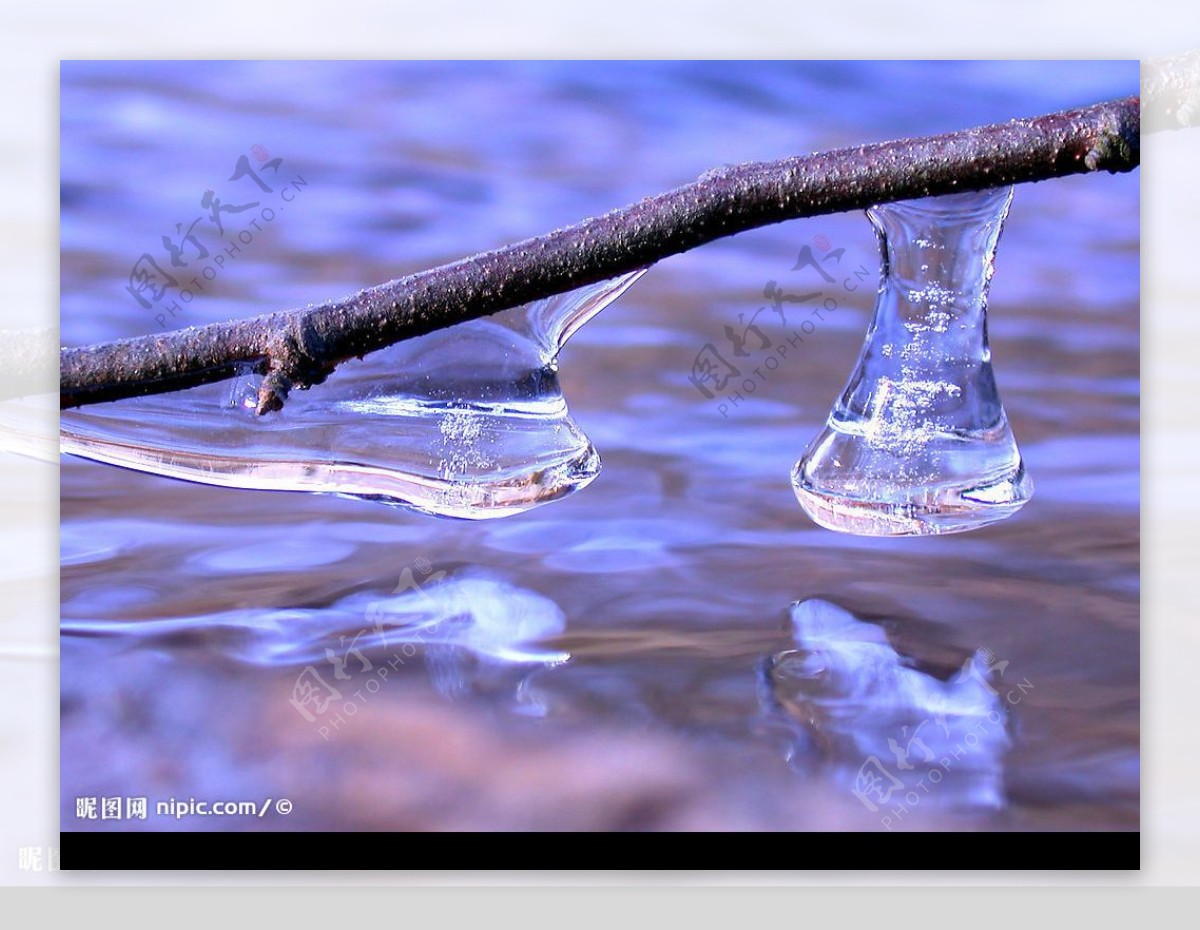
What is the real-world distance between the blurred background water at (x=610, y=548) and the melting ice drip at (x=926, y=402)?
5 centimetres

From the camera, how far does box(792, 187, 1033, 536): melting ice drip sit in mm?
935

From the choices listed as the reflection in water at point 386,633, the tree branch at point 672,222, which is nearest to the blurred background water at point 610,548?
the reflection in water at point 386,633

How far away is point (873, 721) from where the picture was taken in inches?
40.1

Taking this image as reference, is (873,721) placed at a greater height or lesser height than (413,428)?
lesser

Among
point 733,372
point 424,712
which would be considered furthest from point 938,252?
point 424,712

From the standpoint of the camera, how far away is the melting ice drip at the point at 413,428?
2.98 feet

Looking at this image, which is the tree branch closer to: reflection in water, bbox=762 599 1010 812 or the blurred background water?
the blurred background water

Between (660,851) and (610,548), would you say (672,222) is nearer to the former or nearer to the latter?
(610,548)

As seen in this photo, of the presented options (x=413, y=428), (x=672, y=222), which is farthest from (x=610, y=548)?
(x=672, y=222)

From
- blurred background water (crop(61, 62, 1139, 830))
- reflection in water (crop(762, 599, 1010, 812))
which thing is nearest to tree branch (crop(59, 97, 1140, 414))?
blurred background water (crop(61, 62, 1139, 830))

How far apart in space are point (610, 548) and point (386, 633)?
0.69 feet

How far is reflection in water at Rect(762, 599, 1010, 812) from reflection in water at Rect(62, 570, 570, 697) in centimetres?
21

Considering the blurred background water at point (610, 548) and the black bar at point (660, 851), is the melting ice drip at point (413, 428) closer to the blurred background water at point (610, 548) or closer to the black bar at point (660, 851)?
the blurred background water at point (610, 548)

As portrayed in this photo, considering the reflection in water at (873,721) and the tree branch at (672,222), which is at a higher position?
the tree branch at (672,222)
